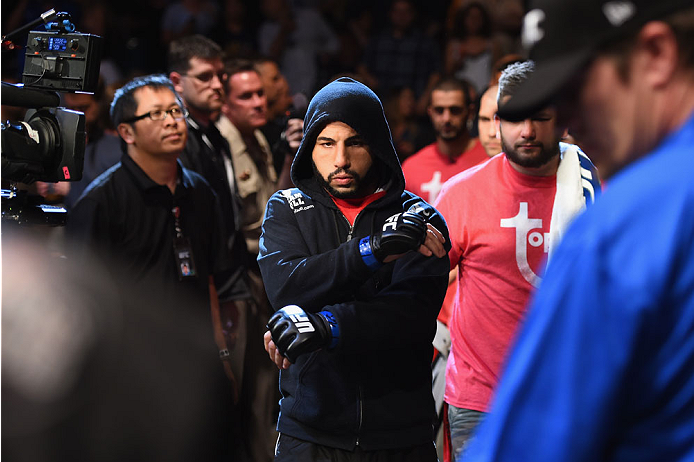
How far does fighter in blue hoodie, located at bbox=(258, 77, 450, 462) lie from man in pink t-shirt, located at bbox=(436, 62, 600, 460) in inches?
22.0

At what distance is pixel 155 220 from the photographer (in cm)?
432

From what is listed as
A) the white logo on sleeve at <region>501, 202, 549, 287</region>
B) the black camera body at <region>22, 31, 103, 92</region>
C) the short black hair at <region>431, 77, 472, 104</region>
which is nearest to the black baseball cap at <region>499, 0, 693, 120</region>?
the black camera body at <region>22, 31, 103, 92</region>

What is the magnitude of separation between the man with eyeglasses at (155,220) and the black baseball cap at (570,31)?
A: 320 centimetres

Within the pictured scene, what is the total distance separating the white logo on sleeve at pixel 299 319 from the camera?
262 centimetres

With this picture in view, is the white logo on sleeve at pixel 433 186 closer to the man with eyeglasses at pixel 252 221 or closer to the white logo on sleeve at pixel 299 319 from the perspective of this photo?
the man with eyeglasses at pixel 252 221

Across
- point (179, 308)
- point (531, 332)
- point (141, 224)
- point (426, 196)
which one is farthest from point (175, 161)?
point (531, 332)

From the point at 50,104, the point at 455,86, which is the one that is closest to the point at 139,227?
the point at 50,104

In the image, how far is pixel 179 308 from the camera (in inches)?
169

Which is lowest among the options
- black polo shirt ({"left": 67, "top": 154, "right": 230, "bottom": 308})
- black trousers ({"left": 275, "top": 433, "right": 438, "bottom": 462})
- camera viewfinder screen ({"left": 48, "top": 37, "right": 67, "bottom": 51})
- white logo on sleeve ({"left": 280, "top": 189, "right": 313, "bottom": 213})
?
black trousers ({"left": 275, "top": 433, "right": 438, "bottom": 462})

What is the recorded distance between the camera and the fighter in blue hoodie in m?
2.73

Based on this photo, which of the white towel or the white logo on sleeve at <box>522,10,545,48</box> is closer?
the white logo on sleeve at <box>522,10,545,48</box>

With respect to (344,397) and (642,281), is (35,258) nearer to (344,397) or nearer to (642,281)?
(344,397)

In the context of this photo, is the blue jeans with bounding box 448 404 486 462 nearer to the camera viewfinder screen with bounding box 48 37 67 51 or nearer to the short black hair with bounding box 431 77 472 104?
the camera viewfinder screen with bounding box 48 37 67 51

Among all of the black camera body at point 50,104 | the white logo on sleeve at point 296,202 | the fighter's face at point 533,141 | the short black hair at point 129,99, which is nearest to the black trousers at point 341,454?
the white logo on sleeve at point 296,202
